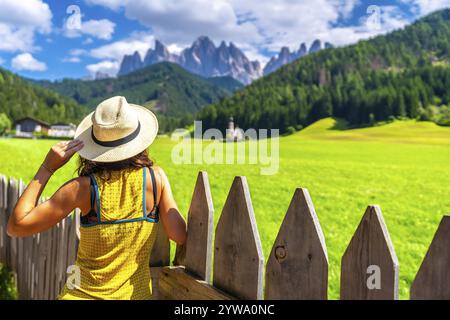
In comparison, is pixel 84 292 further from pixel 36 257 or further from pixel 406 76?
pixel 406 76

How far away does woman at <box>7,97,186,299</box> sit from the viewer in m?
2.50

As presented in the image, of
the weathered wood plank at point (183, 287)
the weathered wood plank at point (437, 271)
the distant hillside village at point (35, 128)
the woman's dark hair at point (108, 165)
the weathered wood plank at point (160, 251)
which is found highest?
the distant hillside village at point (35, 128)

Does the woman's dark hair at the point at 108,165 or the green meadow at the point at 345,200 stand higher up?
the woman's dark hair at the point at 108,165

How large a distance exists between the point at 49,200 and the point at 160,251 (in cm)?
96

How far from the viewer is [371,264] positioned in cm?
196

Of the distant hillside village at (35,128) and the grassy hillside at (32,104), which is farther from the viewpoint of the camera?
the grassy hillside at (32,104)

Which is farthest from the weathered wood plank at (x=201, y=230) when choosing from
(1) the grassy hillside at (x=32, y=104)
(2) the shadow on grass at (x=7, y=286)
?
(1) the grassy hillside at (x=32, y=104)

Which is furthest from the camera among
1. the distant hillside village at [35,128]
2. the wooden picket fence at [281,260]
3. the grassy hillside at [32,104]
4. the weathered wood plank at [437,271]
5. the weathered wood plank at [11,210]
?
the grassy hillside at [32,104]

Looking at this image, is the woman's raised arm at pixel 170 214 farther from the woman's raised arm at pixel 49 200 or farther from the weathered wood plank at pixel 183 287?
the woman's raised arm at pixel 49 200

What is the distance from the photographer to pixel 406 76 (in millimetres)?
159625

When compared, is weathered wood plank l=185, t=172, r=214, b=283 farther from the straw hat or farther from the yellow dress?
the straw hat

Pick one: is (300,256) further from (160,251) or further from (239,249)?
(160,251)

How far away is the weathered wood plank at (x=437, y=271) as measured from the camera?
5.59ft

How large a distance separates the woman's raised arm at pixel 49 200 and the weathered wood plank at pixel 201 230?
684 mm
